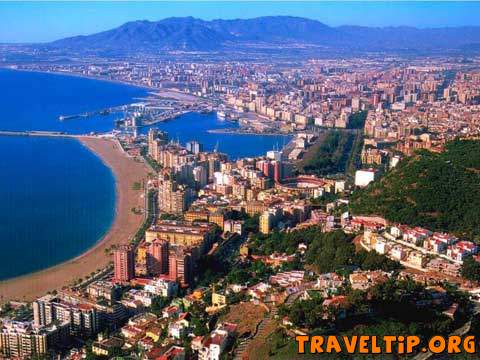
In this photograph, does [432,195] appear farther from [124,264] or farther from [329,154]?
[329,154]

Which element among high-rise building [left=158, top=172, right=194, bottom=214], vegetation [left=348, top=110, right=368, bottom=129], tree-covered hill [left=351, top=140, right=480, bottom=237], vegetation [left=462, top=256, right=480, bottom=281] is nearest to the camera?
vegetation [left=462, top=256, right=480, bottom=281]

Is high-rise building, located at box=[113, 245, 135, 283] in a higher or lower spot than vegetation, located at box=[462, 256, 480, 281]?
lower

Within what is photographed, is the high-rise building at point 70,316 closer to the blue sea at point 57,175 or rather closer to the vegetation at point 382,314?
the blue sea at point 57,175

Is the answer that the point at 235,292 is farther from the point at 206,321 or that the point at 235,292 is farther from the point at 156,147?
the point at 156,147

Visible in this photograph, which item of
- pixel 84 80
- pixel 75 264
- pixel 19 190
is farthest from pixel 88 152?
pixel 84 80

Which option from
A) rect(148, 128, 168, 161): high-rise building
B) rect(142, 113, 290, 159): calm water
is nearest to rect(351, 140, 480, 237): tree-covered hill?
rect(148, 128, 168, 161): high-rise building

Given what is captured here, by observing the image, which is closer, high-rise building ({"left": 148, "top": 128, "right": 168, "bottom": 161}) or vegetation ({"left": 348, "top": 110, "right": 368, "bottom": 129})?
high-rise building ({"left": 148, "top": 128, "right": 168, "bottom": 161})

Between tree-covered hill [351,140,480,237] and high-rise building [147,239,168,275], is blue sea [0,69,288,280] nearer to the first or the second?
high-rise building [147,239,168,275]
